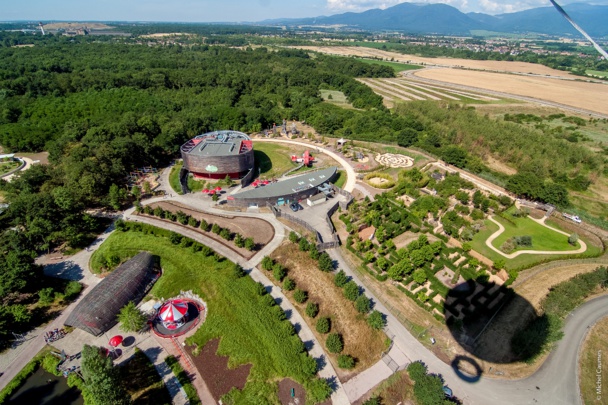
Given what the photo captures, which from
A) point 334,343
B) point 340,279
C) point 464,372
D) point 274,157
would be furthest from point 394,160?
point 334,343

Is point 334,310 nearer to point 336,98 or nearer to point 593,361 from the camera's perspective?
point 593,361

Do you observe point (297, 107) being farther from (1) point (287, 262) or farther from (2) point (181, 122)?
(1) point (287, 262)

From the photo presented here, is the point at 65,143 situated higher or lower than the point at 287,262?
higher

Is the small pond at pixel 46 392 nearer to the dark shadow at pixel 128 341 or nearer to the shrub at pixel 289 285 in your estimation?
the dark shadow at pixel 128 341

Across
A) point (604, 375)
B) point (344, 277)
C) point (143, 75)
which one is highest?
point (143, 75)

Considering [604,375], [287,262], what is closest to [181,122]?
[287,262]

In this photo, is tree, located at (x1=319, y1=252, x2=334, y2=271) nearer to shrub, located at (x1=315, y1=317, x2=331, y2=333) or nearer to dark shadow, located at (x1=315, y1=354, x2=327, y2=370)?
shrub, located at (x1=315, y1=317, x2=331, y2=333)

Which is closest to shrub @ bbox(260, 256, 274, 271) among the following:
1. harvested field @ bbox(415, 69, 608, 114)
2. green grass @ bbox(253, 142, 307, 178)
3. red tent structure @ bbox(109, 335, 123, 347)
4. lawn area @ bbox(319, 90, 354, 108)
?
red tent structure @ bbox(109, 335, 123, 347)
